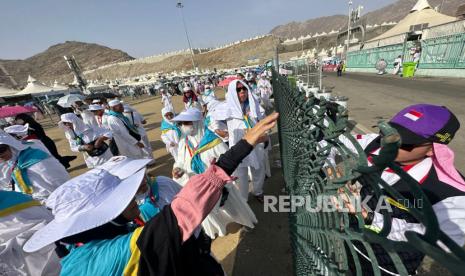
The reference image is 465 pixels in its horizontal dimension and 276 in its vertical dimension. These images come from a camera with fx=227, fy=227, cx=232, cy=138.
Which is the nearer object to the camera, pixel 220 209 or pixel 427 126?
pixel 427 126

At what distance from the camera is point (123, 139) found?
598 cm

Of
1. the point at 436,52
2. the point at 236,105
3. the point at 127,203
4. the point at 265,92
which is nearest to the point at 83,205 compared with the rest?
the point at 127,203

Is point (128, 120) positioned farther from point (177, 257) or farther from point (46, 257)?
point (177, 257)

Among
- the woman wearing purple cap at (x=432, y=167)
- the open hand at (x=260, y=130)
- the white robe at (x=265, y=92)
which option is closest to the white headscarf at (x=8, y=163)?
the open hand at (x=260, y=130)

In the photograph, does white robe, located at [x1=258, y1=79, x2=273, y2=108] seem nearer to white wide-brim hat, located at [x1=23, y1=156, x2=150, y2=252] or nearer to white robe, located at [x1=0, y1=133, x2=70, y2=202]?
white robe, located at [x1=0, y1=133, x2=70, y2=202]

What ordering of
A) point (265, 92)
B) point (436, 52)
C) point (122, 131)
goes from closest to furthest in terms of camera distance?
1. point (122, 131)
2. point (265, 92)
3. point (436, 52)

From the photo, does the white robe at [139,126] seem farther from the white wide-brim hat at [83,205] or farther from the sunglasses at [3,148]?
the white wide-brim hat at [83,205]

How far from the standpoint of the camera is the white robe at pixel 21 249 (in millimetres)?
2094

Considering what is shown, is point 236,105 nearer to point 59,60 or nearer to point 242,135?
point 242,135

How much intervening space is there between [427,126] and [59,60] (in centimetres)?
18345

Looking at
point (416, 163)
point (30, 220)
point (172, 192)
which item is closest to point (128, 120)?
point (30, 220)

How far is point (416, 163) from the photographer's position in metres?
1.50

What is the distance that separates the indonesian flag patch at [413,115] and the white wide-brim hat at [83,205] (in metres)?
1.71

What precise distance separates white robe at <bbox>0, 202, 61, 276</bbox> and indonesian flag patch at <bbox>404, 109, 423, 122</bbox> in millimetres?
3190
